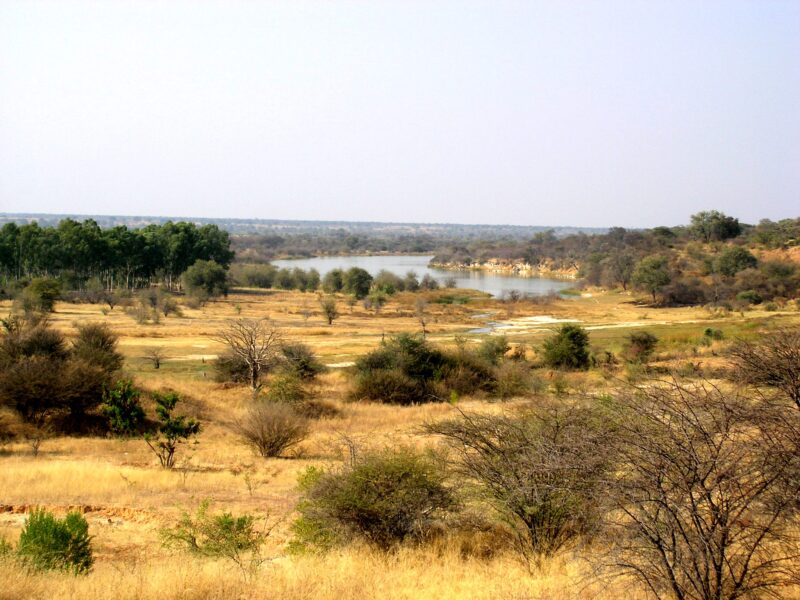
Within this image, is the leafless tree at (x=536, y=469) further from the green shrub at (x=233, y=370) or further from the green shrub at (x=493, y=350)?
the green shrub at (x=493, y=350)

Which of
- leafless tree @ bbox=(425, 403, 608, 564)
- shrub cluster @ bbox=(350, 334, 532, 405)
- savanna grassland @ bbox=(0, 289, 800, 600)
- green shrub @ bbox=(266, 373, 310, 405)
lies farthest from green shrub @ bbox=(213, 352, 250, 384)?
leafless tree @ bbox=(425, 403, 608, 564)

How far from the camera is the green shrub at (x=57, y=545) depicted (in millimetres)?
8430

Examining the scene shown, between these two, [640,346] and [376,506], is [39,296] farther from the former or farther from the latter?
[376,506]

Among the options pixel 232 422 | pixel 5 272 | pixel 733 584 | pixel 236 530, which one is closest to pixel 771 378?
pixel 733 584


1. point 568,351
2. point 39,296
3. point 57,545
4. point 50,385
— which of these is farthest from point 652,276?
point 57,545

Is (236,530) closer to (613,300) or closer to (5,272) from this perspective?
(5,272)

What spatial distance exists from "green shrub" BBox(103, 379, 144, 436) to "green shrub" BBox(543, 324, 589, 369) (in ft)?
72.9

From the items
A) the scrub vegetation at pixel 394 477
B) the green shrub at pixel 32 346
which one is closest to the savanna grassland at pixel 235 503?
the scrub vegetation at pixel 394 477

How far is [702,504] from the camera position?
688cm

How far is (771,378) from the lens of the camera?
12406 mm

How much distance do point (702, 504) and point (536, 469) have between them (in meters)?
2.04

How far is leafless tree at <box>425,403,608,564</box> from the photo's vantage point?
8.22m

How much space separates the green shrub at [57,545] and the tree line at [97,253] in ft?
237

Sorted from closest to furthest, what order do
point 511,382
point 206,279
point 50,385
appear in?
point 50,385 → point 511,382 → point 206,279
